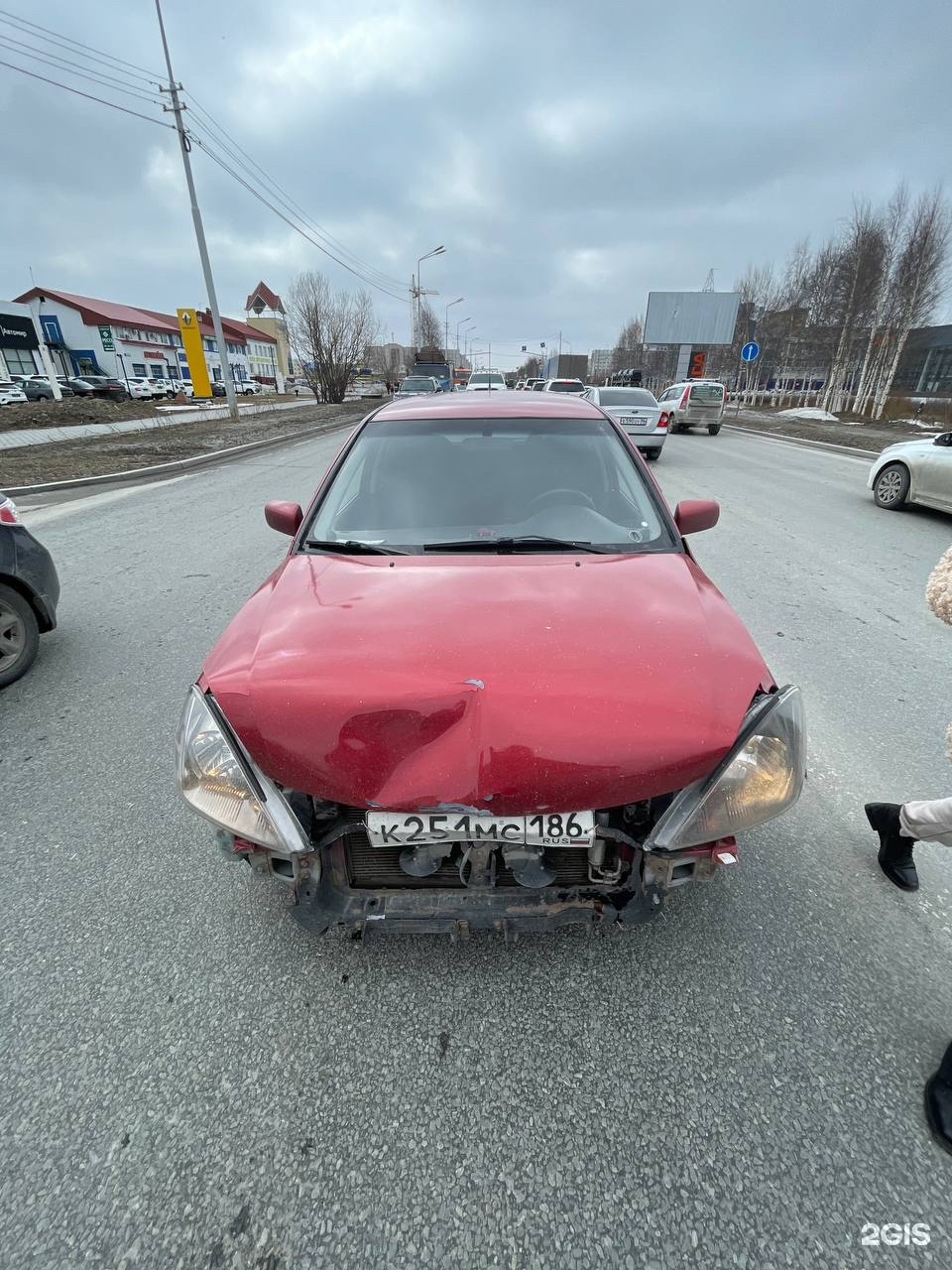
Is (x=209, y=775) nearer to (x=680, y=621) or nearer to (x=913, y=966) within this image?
(x=680, y=621)

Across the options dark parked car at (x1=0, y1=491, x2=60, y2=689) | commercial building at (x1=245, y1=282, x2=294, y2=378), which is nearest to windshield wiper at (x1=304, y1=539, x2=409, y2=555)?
dark parked car at (x1=0, y1=491, x2=60, y2=689)

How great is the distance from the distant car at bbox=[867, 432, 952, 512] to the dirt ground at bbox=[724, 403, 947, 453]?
28.0 feet

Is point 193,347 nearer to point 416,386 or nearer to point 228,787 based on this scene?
point 416,386

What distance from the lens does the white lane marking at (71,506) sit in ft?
25.8

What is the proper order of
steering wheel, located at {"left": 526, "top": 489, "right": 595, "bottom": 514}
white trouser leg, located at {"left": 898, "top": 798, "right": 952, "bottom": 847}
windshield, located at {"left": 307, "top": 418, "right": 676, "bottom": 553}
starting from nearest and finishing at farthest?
white trouser leg, located at {"left": 898, "top": 798, "right": 952, "bottom": 847} < windshield, located at {"left": 307, "top": 418, "right": 676, "bottom": 553} < steering wheel, located at {"left": 526, "top": 489, "right": 595, "bottom": 514}

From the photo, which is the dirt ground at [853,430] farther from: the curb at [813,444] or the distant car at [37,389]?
the distant car at [37,389]

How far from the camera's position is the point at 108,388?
38812 millimetres

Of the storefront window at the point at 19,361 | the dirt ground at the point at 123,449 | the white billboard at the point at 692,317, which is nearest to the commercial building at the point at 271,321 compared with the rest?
the storefront window at the point at 19,361

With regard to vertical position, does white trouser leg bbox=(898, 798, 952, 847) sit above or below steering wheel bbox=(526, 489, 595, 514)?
below

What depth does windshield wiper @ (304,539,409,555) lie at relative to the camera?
238 cm

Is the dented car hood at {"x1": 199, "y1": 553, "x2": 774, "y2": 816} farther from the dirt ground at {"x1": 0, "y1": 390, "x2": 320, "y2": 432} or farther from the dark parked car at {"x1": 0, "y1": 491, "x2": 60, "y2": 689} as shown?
the dirt ground at {"x1": 0, "y1": 390, "x2": 320, "y2": 432}

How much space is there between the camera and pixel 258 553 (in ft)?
20.4

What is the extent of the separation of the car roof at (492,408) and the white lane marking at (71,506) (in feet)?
21.6

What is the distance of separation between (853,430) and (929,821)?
81.3ft
